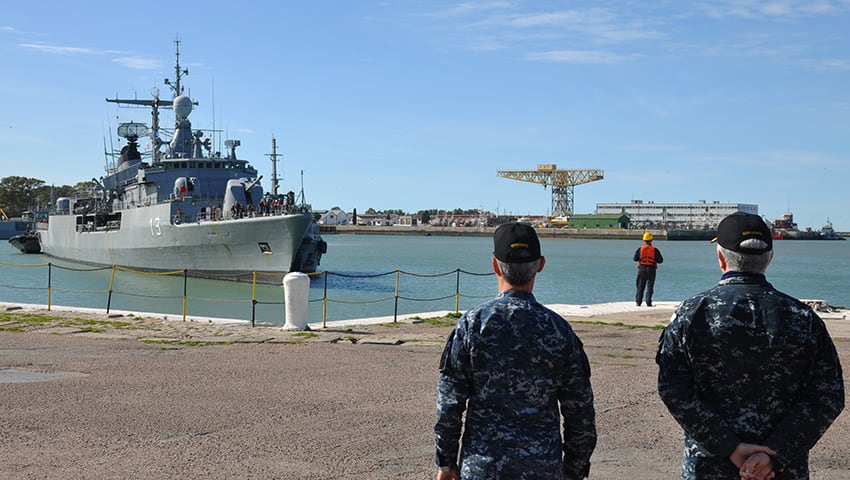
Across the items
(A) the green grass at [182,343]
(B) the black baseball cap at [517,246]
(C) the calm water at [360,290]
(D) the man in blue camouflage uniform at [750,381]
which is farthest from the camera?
(C) the calm water at [360,290]

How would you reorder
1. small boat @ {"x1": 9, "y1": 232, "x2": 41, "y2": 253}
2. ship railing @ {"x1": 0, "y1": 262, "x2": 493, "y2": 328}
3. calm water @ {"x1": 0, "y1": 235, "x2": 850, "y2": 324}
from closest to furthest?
ship railing @ {"x1": 0, "y1": 262, "x2": 493, "y2": 328} < calm water @ {"x1": 0, "y1": 235, "x2": 850, "y2": 324} < small boat @ {"x1": 9, "y1": 232, "x2": 41, "y2": 253}

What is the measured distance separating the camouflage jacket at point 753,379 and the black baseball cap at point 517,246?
2.23ft

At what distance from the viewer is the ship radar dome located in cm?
5062

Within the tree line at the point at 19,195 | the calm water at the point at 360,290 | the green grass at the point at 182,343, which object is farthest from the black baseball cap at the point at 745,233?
the tree line at the point at 19,195

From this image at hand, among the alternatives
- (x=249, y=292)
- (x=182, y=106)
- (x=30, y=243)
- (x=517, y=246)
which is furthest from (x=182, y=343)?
(x=30, y=243)

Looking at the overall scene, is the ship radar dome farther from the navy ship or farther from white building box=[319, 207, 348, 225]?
white building box=[319, 207, 348, 225]

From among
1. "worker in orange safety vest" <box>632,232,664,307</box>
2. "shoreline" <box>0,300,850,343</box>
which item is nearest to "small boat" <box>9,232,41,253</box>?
"shoreline" <box>0,300,850,343</box>

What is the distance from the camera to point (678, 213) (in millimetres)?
190750

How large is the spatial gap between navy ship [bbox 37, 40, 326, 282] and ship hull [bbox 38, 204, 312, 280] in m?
0.05

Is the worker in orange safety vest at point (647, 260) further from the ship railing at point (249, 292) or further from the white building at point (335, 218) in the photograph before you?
the white building at point (335, 218)

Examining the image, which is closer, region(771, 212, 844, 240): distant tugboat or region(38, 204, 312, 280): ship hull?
region(38, 204, 312, 280): ship hull

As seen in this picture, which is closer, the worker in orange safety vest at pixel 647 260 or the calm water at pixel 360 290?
the worker in orange safety vest at pixel 647 260

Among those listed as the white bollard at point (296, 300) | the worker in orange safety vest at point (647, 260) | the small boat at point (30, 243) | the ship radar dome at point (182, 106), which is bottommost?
the small boat at point (30, 243)

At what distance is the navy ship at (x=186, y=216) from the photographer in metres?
37.1
